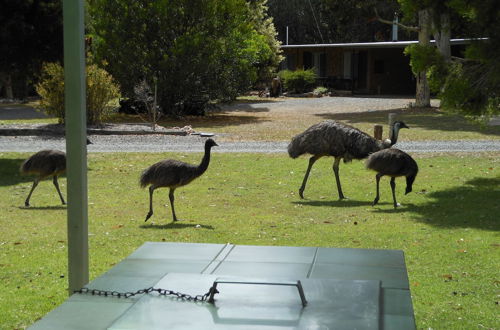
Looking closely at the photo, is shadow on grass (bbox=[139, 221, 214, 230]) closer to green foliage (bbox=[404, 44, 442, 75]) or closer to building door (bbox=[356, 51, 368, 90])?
green foliage (bbox=[404, 44, 442, 75])

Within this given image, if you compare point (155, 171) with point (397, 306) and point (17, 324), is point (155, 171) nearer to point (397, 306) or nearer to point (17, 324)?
point (17, 324)

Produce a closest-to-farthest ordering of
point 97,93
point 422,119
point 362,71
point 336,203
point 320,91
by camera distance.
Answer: point 336,203 → point 97,93 → point 422,119 → point 320,91 → point 362,71

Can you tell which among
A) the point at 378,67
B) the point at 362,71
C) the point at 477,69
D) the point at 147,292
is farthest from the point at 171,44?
the point at 147,292

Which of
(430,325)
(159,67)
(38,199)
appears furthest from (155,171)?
(159,67)

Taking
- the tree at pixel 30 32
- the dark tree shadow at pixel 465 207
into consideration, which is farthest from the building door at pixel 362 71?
the dark tree shadow at pixel 465 207

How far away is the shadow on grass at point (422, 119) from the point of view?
2627 centimetres

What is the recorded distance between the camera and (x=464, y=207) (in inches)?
494

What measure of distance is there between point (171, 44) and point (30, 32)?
43.7ft

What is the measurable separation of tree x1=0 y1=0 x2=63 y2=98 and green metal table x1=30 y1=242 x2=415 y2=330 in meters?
13.9

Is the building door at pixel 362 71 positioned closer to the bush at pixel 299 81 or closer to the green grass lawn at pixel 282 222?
the bush at pixel 299 81

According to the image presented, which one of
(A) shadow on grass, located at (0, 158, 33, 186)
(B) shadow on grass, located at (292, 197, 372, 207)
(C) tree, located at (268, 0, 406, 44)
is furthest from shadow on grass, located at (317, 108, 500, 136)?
(C) tree, located at (268, 0, 406, 44)

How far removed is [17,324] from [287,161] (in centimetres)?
1210

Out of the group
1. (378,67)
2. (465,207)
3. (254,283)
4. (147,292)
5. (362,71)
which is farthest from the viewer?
(362,71)

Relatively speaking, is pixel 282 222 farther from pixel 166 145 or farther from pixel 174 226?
pixel 166 145
